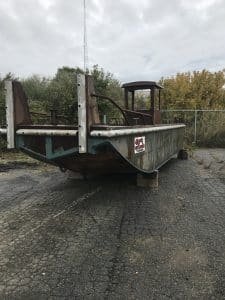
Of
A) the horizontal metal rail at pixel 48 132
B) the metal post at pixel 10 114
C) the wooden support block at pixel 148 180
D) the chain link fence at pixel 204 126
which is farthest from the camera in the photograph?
the chain link fence at pixel 204 126

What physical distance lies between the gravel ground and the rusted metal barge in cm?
65

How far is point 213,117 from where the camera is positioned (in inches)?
672

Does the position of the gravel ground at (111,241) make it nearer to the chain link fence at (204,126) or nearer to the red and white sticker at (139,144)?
the red and white sticker at (139,144)

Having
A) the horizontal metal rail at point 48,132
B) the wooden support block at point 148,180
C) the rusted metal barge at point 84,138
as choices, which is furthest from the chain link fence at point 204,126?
the horizontal metal rail at point 48,132

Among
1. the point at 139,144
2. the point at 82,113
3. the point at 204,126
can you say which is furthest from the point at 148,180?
the point at 204,126

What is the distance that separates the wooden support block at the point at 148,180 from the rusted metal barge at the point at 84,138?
180 millimetres

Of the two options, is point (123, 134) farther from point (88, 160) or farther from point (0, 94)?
point (0, 94)

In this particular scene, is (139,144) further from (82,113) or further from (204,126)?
(204,126)

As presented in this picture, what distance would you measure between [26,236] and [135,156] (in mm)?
2122

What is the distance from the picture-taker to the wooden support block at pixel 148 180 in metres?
6.59

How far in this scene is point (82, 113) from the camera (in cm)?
441

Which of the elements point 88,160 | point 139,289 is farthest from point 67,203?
point 139,289

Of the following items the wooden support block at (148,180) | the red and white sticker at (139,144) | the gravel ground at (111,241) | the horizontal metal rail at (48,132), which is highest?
the horizontal metal rail at (48,132)

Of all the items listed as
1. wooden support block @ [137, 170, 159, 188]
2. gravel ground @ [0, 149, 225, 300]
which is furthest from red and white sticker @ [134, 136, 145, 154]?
wooden support block @ [137, 170, 159, 188]
